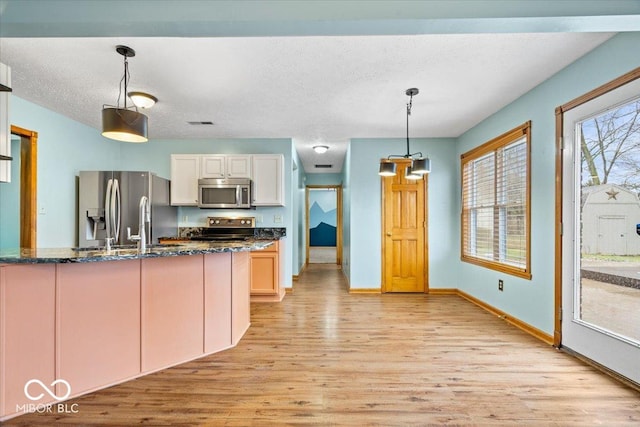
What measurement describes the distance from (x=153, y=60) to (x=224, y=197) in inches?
92.6

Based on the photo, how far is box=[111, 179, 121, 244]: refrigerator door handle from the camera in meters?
4.08

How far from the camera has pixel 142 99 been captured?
3266 mm

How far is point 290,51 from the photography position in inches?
96.8

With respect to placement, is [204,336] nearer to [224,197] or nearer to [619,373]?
[224,197]

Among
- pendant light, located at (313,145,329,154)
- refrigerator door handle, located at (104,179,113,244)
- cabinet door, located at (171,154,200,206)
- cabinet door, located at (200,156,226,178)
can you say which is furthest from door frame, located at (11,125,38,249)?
pendant light, located at (313,145,329,154)

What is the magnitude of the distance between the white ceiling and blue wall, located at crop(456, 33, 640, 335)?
0.12 metres

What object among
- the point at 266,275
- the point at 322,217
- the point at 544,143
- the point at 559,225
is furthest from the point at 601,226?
the point at 322,217

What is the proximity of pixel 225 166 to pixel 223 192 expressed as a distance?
1.38ft

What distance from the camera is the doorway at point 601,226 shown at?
86.1 inches

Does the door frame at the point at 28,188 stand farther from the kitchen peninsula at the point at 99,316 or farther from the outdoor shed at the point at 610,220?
the outdoor shed at the point at 610,220

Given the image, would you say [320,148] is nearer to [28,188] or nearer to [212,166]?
[212,166]

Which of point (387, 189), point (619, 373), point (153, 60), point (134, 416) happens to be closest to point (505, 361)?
point (619, 373)

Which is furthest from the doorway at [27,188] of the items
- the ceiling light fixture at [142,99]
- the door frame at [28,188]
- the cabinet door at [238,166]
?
the cabinet door at [238,166]

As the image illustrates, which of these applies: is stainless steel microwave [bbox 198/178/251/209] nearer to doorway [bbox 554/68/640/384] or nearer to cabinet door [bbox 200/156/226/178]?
cabinet door [bbox 200/156/226/178]
